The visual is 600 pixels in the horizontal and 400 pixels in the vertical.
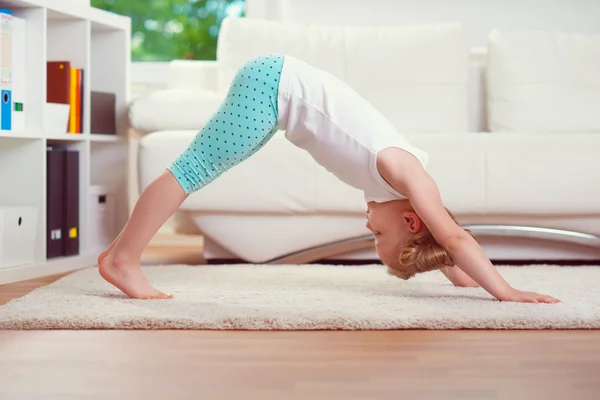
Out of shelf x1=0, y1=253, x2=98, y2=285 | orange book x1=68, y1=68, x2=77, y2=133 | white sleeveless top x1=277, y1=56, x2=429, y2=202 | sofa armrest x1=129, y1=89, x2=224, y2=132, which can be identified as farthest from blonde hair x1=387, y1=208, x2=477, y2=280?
orange book x1=68, y1=68, x2=77, y2=133

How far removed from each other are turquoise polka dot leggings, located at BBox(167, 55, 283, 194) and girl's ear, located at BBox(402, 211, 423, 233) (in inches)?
14.3

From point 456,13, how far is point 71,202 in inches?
73.0

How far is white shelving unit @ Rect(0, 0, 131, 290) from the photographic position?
8.16 ft

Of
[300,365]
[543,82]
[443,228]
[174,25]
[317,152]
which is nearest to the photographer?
[300,365]

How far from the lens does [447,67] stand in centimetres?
309

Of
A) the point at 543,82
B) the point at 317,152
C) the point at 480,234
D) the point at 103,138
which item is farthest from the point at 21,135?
the point at 543,82

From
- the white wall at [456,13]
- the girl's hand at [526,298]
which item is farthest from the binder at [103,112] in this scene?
the girl's hand at [526,298]

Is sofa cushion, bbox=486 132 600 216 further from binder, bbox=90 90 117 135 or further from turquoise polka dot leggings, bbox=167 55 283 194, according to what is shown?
binder, bbox=90 90 117 135

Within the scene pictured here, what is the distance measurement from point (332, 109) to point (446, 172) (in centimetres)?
70

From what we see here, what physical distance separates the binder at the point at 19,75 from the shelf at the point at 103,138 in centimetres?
34

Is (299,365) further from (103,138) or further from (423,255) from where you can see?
(103,138)

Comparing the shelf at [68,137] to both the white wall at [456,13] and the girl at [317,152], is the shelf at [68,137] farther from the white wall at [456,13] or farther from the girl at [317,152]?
the white wall at [456,13]

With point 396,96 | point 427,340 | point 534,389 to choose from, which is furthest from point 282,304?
point 396,96

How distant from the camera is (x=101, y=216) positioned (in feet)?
9.73
